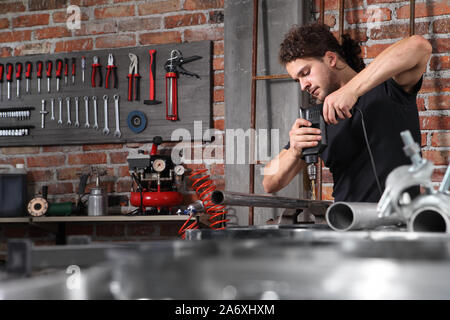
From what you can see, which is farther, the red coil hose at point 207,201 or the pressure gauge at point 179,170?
the pressure gauge at point 179,170

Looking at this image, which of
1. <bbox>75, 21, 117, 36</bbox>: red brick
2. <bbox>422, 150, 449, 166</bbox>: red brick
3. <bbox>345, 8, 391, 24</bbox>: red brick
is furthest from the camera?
<bbox>75, 21, 117, 36</bbox>: red brick

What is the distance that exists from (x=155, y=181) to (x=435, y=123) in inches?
54.2

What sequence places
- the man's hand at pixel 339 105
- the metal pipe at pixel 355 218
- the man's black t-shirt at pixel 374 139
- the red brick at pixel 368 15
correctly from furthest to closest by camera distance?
the red brick at pixel 368 15 → the man's black t-shirt at pixel 374 139 → the man's hand at pixel 339 105 → the metal pipe at pixel 355 218

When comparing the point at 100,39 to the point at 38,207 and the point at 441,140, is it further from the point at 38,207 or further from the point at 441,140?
the point at 441,140

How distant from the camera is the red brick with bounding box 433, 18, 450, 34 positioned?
233 cm

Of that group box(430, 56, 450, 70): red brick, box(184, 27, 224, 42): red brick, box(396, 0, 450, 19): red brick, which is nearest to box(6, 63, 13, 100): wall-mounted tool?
box(184, 27, 224, 42): red brick

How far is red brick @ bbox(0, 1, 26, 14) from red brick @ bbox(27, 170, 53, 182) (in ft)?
3.26

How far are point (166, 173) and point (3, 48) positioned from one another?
1.40 metres

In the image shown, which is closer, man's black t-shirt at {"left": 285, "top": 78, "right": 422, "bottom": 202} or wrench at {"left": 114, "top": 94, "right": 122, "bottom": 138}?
man's black t-shirt at {"left": 285, "top": 78, "right": 422, "bottom": 202}

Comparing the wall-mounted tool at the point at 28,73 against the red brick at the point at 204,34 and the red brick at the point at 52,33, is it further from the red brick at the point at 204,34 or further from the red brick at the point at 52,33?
the red brick at the point at 204,34

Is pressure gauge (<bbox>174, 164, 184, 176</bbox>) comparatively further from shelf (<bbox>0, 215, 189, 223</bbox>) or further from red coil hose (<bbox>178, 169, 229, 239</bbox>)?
shelf (<bbox>0, 215, 189, 223</bbox>)

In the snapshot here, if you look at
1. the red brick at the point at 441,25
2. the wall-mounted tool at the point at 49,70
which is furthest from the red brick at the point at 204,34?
the red brick at the point at 441,25

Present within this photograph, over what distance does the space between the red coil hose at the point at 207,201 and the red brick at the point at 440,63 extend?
1191 mm

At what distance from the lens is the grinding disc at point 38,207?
251cm
